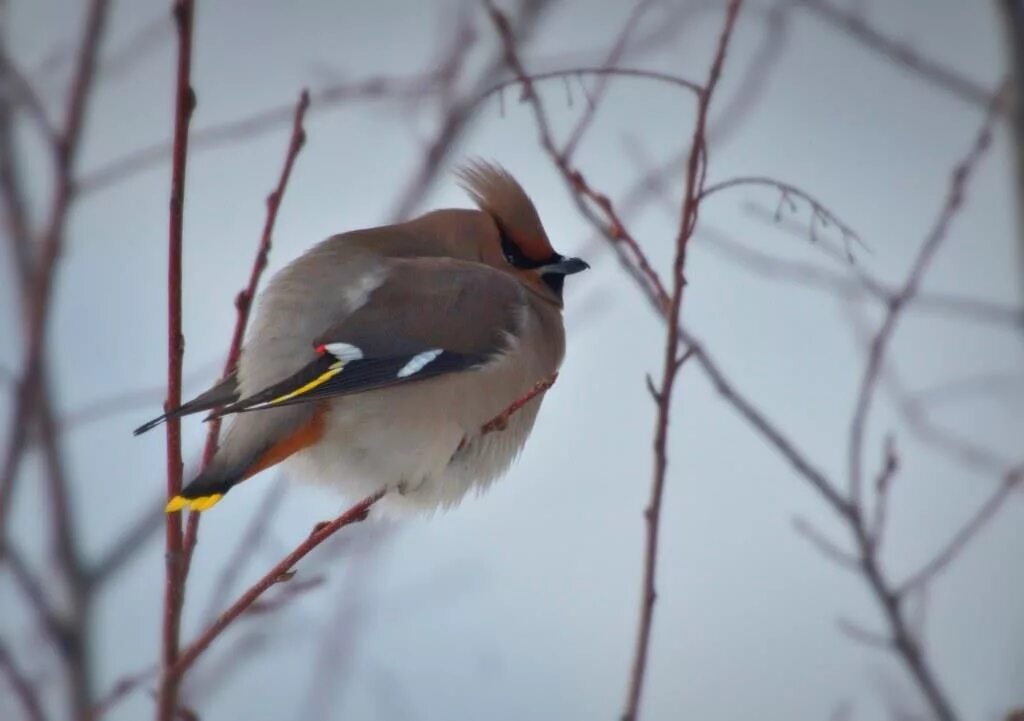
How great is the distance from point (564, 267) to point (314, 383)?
0.88 meters

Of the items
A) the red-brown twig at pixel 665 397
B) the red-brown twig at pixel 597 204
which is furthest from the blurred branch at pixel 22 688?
the red-brown twig at pixel 597 204

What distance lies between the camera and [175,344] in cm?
170

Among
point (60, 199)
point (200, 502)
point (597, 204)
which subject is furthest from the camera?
point (597, 204)

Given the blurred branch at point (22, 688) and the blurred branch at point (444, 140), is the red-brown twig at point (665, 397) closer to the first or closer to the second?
the blurred branch at point (22, 688)

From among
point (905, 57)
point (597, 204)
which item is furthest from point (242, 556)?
point (905, 57)

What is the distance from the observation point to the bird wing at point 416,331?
7.88ft

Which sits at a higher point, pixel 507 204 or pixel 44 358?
pixel 507 204

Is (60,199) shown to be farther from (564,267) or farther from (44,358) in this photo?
(564,267)

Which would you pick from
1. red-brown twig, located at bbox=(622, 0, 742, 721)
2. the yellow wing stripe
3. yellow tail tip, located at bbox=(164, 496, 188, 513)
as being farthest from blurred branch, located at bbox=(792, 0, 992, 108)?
yellow tail tip, located at bbox=(164, 496, 188, 513)

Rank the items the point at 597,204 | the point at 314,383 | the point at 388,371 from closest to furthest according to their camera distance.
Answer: the point at 597,204 → the point at 314,383 → the point at 388,371

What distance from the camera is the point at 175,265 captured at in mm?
1632

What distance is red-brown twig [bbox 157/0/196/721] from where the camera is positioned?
5.08 ft

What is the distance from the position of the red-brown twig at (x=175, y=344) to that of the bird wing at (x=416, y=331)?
51cm

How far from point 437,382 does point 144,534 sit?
2.88ft
